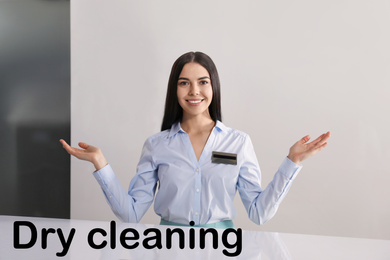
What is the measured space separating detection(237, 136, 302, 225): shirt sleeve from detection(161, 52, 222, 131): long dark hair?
0.25 metres

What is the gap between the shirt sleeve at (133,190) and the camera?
1.92 m

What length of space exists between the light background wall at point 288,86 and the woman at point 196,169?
2.98 feet

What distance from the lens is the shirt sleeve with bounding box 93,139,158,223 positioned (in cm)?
192

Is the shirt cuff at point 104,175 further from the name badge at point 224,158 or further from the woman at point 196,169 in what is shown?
the name badge at point 224,158

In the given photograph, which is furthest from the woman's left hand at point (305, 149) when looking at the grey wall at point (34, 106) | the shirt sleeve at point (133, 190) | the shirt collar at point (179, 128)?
the grey wall at point (34, 106)

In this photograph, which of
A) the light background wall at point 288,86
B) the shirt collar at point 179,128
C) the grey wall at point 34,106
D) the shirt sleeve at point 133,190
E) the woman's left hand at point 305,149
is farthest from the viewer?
the grey wall at point 34,106

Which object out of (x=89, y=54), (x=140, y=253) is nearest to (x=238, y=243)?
(x=140, y=253)

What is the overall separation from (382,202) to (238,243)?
7.37ft

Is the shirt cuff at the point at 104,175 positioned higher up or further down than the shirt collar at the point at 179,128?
further down

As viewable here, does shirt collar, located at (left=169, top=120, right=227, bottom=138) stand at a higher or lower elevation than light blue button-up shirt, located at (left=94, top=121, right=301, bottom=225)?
higher

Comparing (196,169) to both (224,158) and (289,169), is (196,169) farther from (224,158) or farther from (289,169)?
(289,169)

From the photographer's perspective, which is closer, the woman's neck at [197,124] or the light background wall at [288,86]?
the woman's neck at [197,124]

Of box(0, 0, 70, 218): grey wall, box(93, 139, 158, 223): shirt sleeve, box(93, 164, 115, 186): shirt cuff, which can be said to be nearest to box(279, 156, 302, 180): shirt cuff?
box(93, 139, 158, 223): shirt sleeve

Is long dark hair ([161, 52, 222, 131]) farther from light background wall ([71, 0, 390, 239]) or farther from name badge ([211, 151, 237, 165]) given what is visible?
light background wall ([71, 0, 390, 239])
